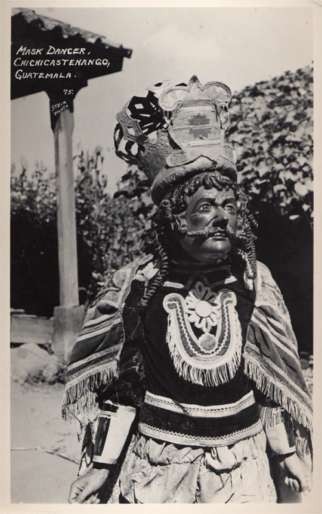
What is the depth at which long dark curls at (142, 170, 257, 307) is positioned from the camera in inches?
100.0

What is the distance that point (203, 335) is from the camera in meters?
2.55

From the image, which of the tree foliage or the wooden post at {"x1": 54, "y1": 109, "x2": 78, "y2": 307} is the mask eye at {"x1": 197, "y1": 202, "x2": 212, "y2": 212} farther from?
the wooden post at {"x1": 54, "y1": 109, "x2": 78, "y2": 307}

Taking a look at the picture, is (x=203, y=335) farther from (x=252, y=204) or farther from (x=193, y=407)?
(x=252, y=204)

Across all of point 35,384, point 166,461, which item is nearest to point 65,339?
point 35,384

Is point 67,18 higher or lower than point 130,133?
higher

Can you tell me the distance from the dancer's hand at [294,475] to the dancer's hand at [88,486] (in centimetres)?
68

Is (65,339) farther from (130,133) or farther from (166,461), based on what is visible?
(130,133)

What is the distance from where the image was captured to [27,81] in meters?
2.60

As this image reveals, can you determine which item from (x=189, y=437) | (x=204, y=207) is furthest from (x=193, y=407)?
(x=204, y=207)

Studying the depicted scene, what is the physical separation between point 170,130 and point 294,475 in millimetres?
1381

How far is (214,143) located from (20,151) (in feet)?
2.39

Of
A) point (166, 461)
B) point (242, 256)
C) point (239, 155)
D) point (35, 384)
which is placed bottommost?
point (166, 461)

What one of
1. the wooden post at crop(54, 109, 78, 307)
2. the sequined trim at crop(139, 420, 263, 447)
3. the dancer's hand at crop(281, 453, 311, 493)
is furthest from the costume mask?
the dancer's hand at crop(281, 453, 311, 493)

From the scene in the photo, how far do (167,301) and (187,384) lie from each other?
32cm
